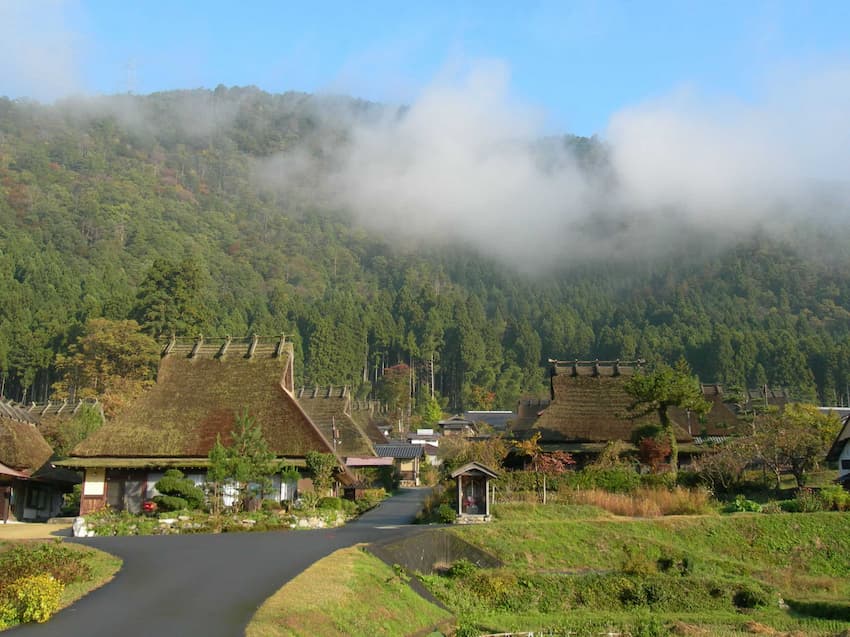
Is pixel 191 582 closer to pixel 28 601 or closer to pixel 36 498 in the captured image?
pixel 28 601

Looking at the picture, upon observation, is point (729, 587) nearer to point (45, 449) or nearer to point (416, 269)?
point (45, 449)

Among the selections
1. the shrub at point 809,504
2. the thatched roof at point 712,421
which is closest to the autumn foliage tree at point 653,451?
the shrub at point 809,504

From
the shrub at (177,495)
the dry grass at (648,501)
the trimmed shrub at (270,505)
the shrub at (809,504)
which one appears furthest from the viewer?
the trimmed shrub at (270,505)

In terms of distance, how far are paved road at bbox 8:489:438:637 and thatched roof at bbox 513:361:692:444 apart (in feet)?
57.2

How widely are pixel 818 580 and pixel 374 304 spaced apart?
4074 inches

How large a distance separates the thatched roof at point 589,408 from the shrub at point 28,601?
29629 millimetres

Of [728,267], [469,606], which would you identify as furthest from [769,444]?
[728,267]

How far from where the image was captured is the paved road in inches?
492

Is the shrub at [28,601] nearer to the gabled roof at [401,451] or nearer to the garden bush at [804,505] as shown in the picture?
the garden bush at [804,505]

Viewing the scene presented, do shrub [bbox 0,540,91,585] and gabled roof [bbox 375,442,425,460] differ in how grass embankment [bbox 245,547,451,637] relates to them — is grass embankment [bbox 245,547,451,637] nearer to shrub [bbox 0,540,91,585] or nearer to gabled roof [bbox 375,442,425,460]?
shrub [bbox 0,540,91,585]

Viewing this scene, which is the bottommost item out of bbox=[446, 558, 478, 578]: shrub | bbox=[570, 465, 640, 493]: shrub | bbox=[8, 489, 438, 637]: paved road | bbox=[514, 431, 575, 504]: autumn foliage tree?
bbox=[446, 558, 478, 578]: shrub

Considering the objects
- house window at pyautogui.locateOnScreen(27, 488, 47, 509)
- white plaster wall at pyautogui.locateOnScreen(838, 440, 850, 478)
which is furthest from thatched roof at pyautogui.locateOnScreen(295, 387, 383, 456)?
white plaster wall at pyautogui.locateOnScreen(838, 440, 850, 478)

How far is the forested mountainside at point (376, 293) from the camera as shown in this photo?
293ft

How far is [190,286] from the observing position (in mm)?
76375
